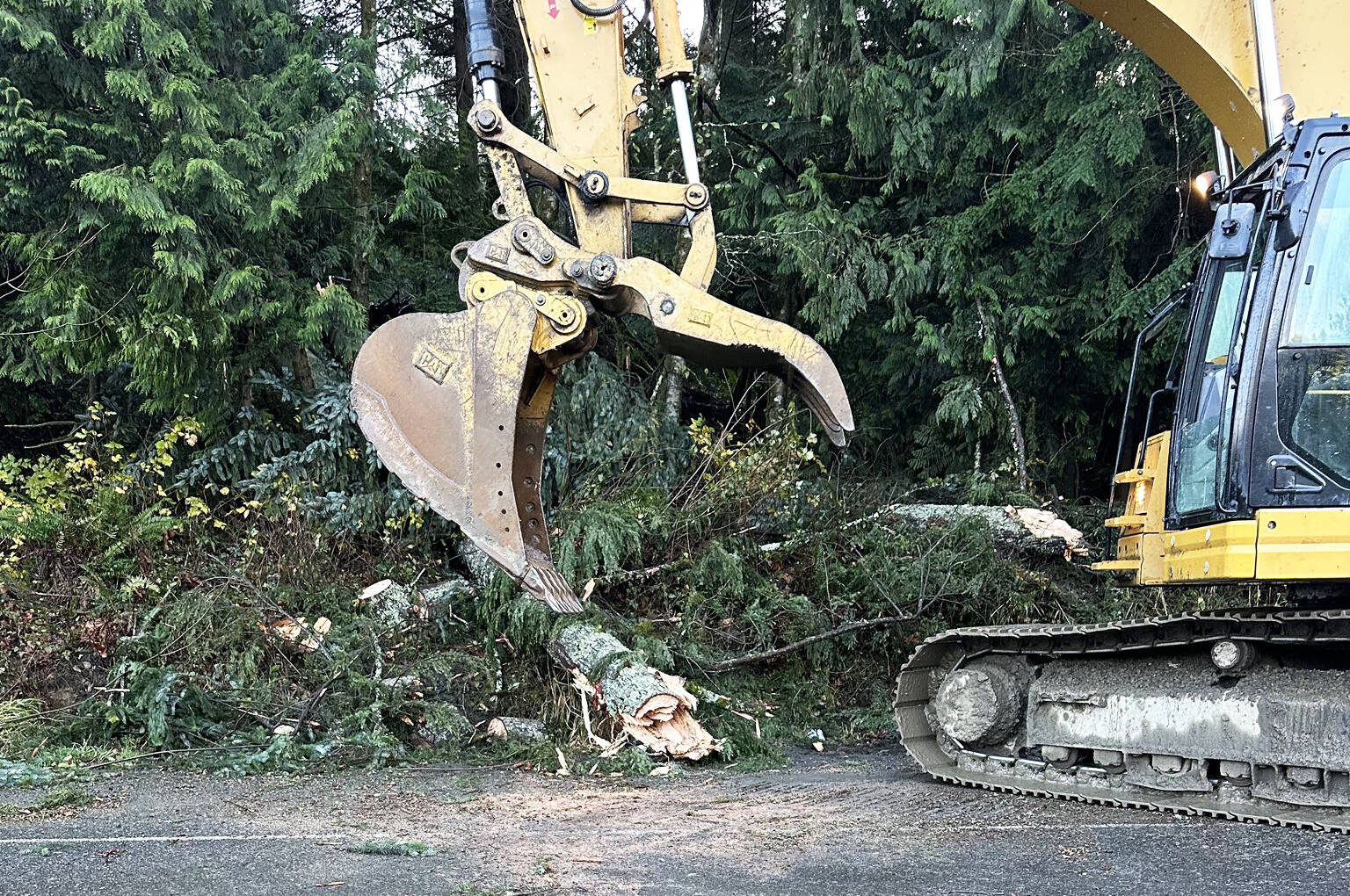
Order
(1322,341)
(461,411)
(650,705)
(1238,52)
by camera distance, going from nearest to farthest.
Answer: (1322,341)
(461,411)
(1238,52)
(650,705)

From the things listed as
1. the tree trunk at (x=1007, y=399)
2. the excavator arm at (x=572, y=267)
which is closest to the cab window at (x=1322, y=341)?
the excavator arm at (x=572, y=267)

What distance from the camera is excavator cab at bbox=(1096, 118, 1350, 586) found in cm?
415

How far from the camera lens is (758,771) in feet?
18.2

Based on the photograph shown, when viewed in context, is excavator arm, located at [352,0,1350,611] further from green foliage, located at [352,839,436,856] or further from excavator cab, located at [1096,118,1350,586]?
green foliage, located at [352,839,436,856]

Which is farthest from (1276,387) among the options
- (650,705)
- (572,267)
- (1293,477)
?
(650,705)

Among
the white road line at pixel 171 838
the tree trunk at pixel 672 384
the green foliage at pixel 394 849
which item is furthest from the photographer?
the tree trunk at pixel 672 384

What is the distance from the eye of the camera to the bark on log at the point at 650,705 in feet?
18.5

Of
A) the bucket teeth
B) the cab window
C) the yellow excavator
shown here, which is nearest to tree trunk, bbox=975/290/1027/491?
the yellow excavator

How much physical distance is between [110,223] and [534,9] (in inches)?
163

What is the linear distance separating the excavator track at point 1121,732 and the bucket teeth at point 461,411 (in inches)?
71.8

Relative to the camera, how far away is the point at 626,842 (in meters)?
4.03

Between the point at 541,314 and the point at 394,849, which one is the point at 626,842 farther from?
the point at 541,314

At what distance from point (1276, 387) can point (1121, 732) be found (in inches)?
60.4

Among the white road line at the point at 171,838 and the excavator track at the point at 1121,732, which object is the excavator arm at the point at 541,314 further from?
the excavator track at the point at 1121,732
